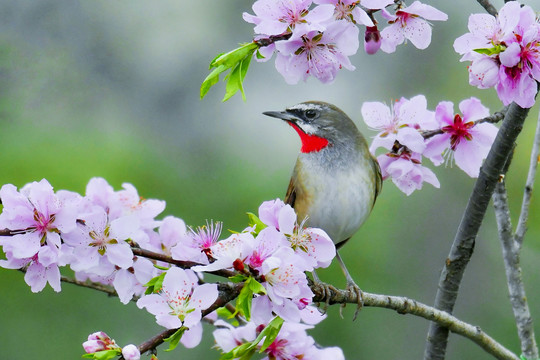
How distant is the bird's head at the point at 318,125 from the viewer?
284cm

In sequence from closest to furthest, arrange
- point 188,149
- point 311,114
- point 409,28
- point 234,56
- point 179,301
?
1. point 179,301
2. point 234,56
3. point 409,28
4. point 311,114
5. point 188,149

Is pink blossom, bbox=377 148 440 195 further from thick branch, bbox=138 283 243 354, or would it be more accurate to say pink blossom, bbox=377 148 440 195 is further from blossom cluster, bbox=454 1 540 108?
thick branch, bbox=138 283 243 354

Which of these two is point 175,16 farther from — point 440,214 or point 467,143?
point 467,143

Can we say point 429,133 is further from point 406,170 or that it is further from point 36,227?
point 36,227

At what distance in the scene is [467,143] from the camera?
7.47ft

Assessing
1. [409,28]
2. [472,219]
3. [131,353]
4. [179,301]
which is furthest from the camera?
[472,219]

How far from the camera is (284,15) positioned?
1731 mm

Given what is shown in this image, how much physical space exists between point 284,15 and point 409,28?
1.29ft

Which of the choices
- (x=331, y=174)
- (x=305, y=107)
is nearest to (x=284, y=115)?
(x=305, y=107)

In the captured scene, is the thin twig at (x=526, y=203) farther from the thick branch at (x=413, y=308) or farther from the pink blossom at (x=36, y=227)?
the pink blossom at (x=36, y=227)

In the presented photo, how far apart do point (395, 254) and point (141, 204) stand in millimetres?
5357

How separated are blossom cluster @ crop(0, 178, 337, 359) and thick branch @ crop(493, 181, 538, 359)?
718 millimetres

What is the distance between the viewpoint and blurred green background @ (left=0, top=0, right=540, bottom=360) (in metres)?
6.15

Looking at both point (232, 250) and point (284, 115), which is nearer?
point (232, 250)
